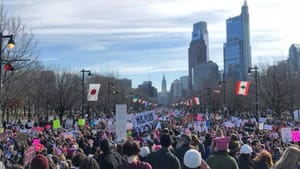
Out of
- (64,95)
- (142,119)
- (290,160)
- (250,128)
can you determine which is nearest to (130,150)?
(290,160)

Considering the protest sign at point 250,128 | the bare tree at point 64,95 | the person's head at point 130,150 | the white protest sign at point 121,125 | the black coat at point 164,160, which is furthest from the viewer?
the bare tree at point 64,95

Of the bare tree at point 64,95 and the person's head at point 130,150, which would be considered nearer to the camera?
the person's head at point 130,150

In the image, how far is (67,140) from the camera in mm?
19750

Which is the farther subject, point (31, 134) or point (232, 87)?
point (232, 87)

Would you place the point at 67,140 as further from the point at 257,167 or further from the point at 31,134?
the point at 257,167

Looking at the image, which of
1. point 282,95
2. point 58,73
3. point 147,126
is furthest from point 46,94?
point 147,126

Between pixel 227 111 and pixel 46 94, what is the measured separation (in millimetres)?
32542

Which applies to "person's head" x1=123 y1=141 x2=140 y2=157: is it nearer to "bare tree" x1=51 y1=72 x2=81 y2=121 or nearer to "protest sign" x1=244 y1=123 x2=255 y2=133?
"protest sign" x1=244 y1=123 x2=255 y2=133

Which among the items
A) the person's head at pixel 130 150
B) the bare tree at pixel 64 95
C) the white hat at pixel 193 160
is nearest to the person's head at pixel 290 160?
the white hat at pixel 193 160

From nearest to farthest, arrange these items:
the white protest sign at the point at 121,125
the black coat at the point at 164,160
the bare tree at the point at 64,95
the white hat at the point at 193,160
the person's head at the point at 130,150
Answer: the person's head at the point at 130,150 → the white hat at the point at 193,160 → the black coat at the point at 164,160 → the white protest sign at the point at 121,125 → the bare tree at the point at 64,95

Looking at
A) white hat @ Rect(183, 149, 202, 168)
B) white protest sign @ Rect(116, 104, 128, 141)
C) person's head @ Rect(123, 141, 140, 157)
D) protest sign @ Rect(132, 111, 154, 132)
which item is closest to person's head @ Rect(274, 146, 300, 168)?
white hat @ Rect(183, 149, 202, 168)

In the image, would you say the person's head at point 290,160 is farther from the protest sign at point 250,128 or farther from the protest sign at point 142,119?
the protest sign at point 250,128

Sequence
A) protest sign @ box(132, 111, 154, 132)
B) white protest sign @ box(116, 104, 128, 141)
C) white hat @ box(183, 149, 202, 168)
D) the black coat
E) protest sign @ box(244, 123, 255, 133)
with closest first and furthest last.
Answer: white hat @ box(183, 149, 202, 168) < the black coat < white protest sign @ box(116, 104, 128, 141) < protest sign @ box(132, 111, 154, 132) < protest sign @ box(244, 123, 255, 133)

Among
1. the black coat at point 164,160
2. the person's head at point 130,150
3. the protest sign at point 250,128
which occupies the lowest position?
the protest sign at point 250,128
